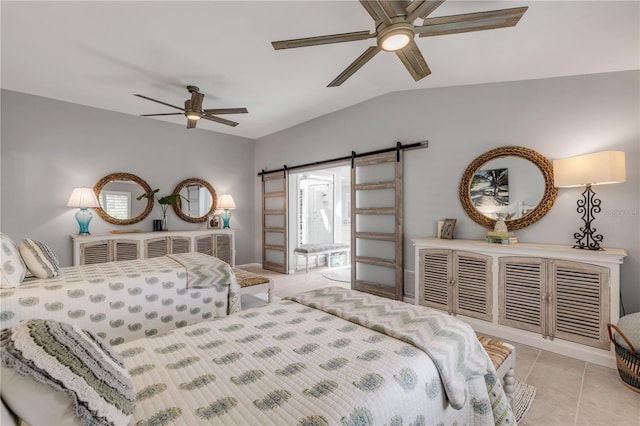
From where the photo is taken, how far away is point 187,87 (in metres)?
3.70

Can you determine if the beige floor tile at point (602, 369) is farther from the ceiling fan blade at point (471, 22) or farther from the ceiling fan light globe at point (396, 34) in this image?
the ceiling fan light globe at point (396, 34)

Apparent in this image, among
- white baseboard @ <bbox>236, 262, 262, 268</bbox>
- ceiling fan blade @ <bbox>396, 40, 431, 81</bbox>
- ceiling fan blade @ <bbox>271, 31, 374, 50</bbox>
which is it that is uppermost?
ceiling fan blade @ <bbox>271, 31, 374, 50</bbox>

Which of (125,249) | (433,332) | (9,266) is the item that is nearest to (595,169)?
(433,332)

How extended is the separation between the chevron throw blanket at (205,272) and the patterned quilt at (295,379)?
1.34m

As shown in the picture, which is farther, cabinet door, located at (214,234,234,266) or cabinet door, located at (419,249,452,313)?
cabinet door, located at (214,234,234,266)

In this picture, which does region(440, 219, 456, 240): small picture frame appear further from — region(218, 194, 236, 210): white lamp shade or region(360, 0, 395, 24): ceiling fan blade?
region(218, 194, 236, 210): white lamp shade

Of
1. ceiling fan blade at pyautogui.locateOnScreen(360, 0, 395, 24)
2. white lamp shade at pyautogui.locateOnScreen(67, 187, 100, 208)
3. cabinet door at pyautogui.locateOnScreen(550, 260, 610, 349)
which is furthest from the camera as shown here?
white lamp shade at pyautogui.locateOnScreen(67, 187, 100, 208)

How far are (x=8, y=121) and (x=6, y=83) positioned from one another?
49 cm

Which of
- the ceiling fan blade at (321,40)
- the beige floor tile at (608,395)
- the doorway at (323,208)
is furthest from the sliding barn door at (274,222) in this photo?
the beige floor tile at (608,395)

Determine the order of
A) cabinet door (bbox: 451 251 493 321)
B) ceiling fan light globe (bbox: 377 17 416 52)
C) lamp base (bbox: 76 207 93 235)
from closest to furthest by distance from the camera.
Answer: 1. ceiling fan light globe (bbox: 377 17 416 52)
2. cabinet door (bbox: 451 251 493 321)
3. lamp base (bbox: 76 207 93 235)

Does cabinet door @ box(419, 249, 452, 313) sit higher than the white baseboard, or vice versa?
cabinet door @ box(419, 249, 452, 313)

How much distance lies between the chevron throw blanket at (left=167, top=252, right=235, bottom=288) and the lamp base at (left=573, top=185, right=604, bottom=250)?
3.31 m

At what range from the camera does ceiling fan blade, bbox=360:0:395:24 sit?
1595 mm

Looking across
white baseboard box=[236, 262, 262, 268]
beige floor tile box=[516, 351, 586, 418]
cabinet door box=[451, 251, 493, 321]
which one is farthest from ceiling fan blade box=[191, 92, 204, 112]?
beige floor tile box=[516, 351, 586, 418]
